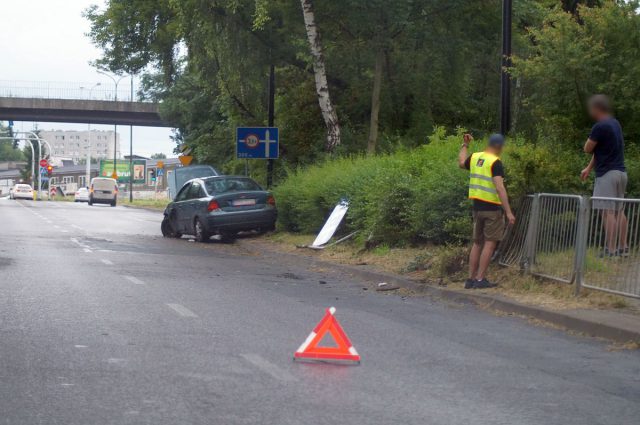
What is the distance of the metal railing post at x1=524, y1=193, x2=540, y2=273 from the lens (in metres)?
12.4

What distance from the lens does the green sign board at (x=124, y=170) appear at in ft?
429

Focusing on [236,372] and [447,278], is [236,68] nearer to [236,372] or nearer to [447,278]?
[447,278]

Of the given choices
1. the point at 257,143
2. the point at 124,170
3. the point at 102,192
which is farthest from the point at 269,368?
the point at 124,170

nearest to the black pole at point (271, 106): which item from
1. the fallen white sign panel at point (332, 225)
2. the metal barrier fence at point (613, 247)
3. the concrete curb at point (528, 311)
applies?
the fallen white sign panel at point (332, 225)

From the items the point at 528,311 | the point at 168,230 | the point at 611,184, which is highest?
the point at 611,184

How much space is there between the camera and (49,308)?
1076cm

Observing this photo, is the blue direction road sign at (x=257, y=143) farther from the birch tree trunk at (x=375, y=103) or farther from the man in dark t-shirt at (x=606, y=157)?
the man in dark t-shirt at (x=606, y=157)

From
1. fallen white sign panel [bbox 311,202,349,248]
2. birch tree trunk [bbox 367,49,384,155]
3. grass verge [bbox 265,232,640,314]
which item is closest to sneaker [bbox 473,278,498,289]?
grass verge [bbox 265,232,640,314]

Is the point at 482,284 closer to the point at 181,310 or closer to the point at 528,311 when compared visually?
the point at 528,311

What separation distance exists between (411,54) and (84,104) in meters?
42.1

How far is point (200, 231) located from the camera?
23844 mm

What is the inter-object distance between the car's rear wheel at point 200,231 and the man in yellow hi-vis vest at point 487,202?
11.9m

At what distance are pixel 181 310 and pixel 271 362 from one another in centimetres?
315

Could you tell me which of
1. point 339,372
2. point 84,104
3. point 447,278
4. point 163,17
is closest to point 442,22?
point 163,17
